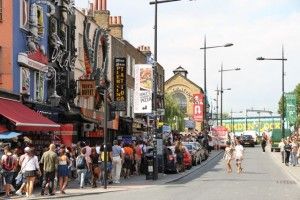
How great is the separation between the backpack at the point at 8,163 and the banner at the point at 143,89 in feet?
29.5

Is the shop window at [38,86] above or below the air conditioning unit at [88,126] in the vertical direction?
above

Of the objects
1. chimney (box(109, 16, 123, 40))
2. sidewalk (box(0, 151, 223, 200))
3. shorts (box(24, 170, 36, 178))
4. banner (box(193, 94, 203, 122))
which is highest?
chimney (box(109, 16, 123, 40))

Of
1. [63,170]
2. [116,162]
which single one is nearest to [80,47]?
[116,162]

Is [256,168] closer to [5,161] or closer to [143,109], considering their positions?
[143,109]

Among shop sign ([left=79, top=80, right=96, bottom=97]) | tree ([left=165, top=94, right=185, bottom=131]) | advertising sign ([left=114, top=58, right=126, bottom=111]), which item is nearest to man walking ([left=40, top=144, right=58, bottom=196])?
shop sign ([left=79, top=80, right=96, bottom=97])

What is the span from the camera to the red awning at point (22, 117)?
911 inches

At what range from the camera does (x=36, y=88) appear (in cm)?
2991

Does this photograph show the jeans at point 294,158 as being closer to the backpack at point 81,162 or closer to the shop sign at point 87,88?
the shop sign at point 87,88

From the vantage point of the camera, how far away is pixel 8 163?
21156mm

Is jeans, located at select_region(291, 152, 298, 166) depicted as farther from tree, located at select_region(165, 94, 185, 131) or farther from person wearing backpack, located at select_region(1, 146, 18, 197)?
tree, located at select_region(165, 94, 185, 131)

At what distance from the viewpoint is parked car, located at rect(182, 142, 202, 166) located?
39.0 metres

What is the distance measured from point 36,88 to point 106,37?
1237cm

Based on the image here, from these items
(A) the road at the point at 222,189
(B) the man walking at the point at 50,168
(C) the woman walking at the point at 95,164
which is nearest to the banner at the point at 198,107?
(A) the road at the point at 222,189

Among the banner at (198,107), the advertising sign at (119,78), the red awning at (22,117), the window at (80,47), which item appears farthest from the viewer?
the banner at (198,107)
